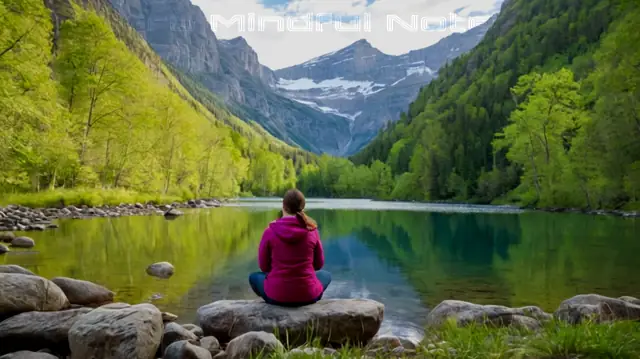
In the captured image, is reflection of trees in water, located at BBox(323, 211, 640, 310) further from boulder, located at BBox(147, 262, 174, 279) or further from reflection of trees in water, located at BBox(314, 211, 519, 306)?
boulder, located at BBox(147, 262, 174, 279)

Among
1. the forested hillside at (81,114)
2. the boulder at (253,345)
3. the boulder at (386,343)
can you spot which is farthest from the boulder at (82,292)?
the forested hillside at (81,114)

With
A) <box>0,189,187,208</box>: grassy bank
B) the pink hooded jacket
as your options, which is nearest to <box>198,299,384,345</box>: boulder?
the pink hooded jacket

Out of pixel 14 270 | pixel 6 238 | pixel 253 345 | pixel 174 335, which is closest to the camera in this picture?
pixel 253 345

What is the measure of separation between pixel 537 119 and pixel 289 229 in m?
56.8

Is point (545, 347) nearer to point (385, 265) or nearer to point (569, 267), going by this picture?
point (385, 265)

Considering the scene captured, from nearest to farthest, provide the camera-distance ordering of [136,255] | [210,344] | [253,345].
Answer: [253,345] < [210,344] < [136,255]

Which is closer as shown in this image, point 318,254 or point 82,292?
point 318,254

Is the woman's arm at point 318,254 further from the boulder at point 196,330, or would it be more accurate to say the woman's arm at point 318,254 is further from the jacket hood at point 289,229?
the boulder at point 196,330

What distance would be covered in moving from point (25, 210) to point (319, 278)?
2869cm

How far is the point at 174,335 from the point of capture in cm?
675

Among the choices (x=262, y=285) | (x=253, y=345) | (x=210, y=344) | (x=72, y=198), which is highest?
(x=262, y=285)

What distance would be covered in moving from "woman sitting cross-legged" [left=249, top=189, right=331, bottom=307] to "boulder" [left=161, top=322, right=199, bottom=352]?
131cm

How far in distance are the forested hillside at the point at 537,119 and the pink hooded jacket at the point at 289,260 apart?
909 inches

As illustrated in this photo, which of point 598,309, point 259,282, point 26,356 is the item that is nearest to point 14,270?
point 26,356
